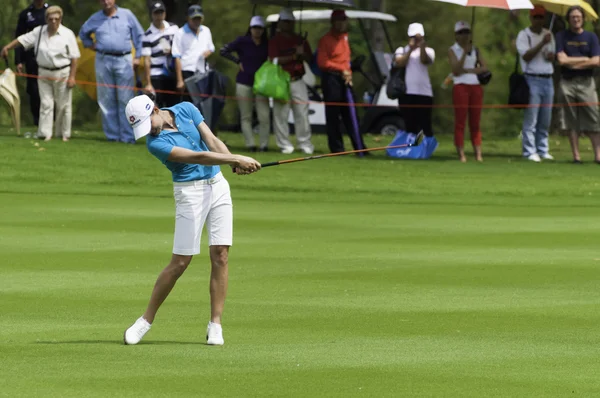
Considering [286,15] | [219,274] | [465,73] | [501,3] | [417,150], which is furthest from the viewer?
[417,150]

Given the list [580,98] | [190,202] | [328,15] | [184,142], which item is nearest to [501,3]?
[580,98]

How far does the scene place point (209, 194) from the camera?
911 centimetres

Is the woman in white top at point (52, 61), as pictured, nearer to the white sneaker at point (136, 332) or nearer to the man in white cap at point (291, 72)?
the man in white cap at point (291, 72)

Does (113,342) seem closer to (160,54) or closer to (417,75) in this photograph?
(417,75)

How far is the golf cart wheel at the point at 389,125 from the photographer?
2833cm

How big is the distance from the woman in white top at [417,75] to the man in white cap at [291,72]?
5.00ft

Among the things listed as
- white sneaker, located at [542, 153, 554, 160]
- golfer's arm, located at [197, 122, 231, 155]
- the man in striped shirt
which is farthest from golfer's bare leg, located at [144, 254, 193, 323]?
white sneaker, located at [542, 153, 554, 160]

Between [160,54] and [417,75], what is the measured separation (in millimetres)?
4133

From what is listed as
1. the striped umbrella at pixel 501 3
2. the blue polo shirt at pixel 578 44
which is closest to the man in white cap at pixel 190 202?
the striped umbrella at pixel 501 3

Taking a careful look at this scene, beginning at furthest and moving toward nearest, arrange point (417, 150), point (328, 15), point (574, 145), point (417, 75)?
point (328, 15) → point (417, 150) → point (574, 145) → point (417, 75)

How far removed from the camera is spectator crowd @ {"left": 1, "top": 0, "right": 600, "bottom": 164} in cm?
2259

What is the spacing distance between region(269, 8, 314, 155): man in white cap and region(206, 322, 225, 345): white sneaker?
14016 millimetres

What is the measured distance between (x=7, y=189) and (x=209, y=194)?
1034 centimetres

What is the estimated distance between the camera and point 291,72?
75.3ft
